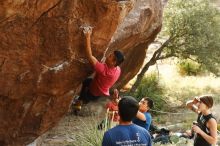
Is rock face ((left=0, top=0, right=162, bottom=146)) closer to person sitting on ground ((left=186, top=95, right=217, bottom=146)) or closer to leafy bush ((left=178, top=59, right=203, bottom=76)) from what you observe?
person sitting on ground ((left=186, top=95, right=217, bottom=146))

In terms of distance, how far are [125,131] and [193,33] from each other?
12642 mm

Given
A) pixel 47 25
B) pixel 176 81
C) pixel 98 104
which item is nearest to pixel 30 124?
pixel 47 25

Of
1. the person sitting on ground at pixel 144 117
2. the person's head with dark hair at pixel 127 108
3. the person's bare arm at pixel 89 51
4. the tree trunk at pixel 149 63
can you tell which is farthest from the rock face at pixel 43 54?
the tree trunk at pixel 149 63

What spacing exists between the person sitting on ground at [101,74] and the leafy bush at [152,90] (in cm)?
779

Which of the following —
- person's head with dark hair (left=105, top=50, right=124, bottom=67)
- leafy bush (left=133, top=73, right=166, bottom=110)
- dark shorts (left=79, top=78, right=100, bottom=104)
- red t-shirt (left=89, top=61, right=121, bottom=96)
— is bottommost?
leafy bush (left=133, top=73, right=166, bottom=110)

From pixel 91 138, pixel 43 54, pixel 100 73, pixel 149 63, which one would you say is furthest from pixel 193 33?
pixel 43 54

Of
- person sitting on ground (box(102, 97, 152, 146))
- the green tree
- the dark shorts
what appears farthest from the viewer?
the green tree

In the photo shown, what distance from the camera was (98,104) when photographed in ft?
47.3

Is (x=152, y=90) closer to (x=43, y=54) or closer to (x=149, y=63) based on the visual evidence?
(x=149, y=63)

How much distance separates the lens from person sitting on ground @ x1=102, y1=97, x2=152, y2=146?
502cm

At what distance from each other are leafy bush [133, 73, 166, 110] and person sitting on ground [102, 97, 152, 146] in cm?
1134

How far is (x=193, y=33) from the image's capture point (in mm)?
17219

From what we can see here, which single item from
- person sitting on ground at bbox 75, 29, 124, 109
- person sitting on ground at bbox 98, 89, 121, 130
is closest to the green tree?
person sitting on ground at bbox 98, 89, 121, 130

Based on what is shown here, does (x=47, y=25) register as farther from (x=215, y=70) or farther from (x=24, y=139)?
(x=215, y=70)
